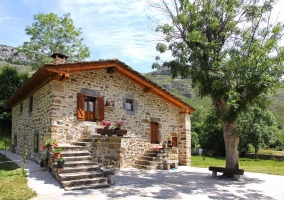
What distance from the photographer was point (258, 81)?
855 centimetres

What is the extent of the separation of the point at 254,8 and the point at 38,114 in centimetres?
974

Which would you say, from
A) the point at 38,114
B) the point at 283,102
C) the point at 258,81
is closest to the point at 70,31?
the point at 38,114

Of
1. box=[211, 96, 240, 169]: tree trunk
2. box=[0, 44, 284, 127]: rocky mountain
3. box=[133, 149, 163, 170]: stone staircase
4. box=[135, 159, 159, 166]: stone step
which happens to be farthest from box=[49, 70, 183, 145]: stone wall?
box=[0, 44, 284, 127]: rocky mountain

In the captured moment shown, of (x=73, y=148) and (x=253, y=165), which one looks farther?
(x=253, y=165)

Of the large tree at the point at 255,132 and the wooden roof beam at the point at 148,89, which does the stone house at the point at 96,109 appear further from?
the large tree at the point at 255,132

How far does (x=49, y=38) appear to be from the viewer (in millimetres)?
24359

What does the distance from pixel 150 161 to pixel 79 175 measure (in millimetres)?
5245

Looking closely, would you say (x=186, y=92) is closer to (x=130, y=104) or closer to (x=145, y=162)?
(x=130, y=104)

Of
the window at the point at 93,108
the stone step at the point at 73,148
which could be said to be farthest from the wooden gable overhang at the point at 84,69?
the stone step at the point at 73,148

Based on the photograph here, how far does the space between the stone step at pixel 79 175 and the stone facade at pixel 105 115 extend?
208 centimetres

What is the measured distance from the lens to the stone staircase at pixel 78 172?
726 cm

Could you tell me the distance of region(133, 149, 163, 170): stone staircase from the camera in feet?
39.8

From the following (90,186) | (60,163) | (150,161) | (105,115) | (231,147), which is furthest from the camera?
(150,161)

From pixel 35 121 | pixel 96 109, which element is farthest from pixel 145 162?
pixel 35 121
